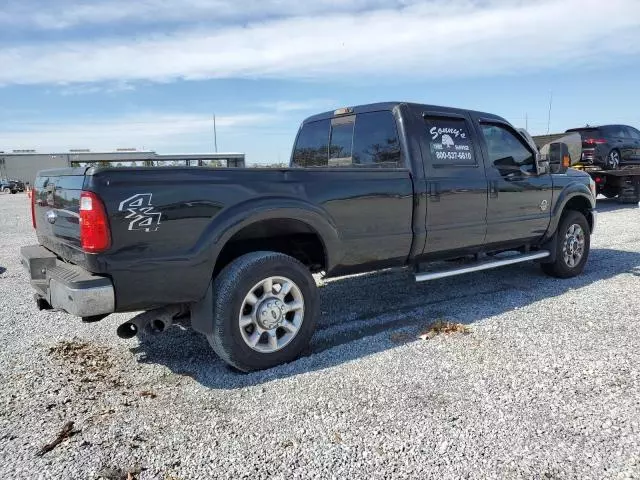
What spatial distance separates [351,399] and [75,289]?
1797 mm

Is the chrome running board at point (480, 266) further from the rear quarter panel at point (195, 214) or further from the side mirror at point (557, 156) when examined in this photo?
the side mirror at point (557, 156)

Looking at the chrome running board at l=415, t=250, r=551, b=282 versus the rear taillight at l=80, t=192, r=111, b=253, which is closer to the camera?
the rear taillight at l=80, t=192, r=111, b=253

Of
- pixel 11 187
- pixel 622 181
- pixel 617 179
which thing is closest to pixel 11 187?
pixel 11 187

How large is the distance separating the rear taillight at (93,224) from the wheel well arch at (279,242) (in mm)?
816

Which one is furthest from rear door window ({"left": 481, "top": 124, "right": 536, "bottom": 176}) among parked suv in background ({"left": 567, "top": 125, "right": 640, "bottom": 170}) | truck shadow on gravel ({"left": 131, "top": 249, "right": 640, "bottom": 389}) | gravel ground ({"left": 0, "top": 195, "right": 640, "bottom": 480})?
parked suv in background ({"left": 567, "top": 125, "right": 640, "bottom": 170})

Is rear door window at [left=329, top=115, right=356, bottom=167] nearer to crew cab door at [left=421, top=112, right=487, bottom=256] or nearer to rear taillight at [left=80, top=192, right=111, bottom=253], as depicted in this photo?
crew cab door at [left=421, top=112, right=487, bottom=256]

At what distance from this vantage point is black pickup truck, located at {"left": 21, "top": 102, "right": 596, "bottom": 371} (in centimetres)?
307

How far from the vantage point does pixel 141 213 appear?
3055mm

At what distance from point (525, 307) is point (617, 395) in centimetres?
191

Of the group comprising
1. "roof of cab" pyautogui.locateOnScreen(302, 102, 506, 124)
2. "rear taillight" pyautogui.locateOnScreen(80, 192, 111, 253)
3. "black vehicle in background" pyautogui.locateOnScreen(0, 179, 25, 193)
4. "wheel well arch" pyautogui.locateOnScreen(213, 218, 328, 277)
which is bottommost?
"black vehicle in background" pyautogui.locateOnScreen(0, 179, 25, 193)

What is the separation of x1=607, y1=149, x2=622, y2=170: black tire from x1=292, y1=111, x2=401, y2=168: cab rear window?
12414 mm

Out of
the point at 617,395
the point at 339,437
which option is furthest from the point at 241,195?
the point at 617,395

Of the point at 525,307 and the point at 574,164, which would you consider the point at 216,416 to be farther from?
the point at 574,164

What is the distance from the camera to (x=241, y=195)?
3.42m
